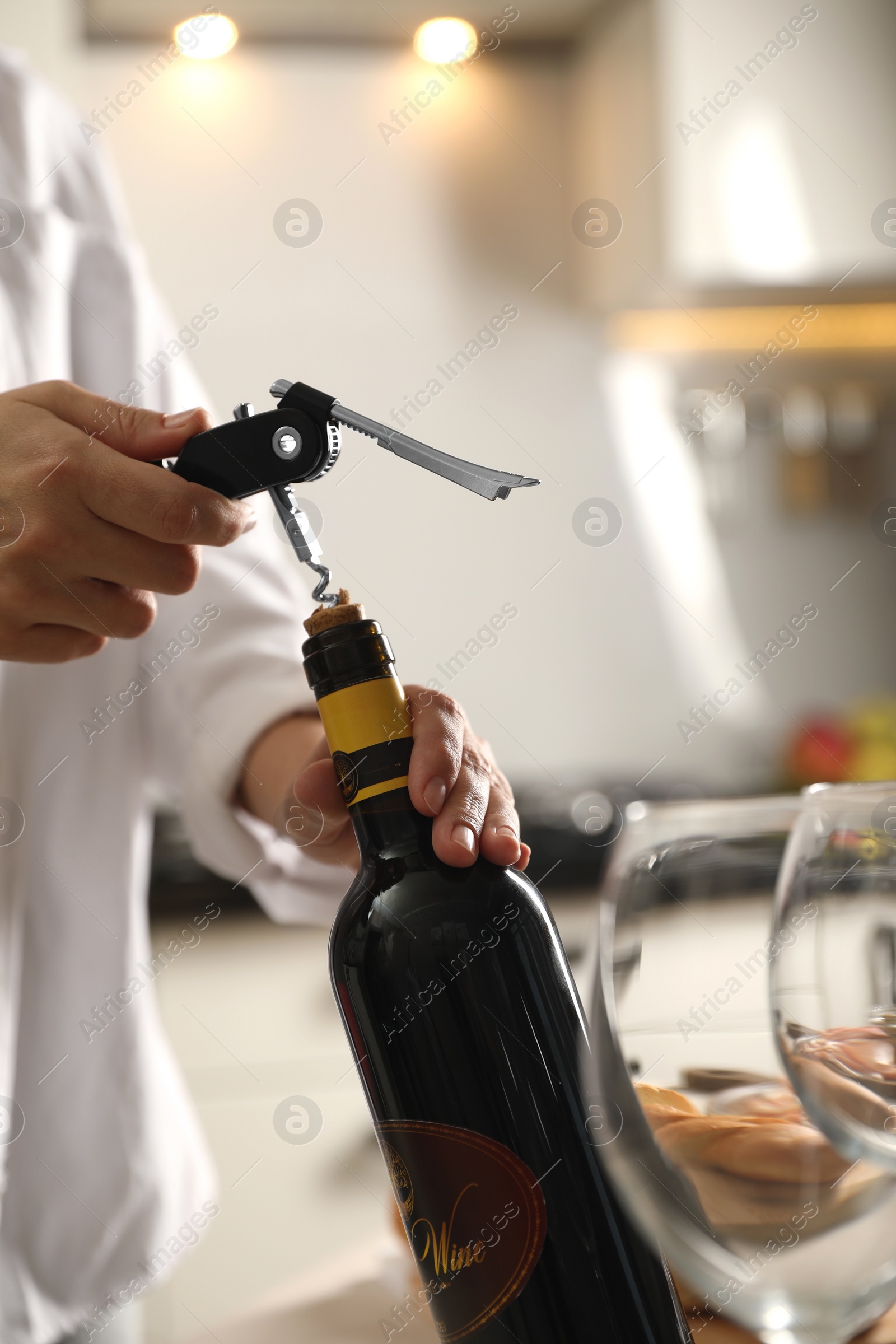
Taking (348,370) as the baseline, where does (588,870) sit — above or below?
below

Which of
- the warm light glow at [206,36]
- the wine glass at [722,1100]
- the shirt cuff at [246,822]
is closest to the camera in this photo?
the wine glass at [722,1100]

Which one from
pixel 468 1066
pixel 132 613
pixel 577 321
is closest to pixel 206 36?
pixel 577 321

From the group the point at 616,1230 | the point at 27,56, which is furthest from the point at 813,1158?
the point at 27,56

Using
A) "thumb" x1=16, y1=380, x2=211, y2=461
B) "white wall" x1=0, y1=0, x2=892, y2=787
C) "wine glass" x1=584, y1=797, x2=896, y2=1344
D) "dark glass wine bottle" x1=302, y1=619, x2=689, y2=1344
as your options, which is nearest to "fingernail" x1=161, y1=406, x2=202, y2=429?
"thumb" x1=16, y1=380, x2=211, y2=461

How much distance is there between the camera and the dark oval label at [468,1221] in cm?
32

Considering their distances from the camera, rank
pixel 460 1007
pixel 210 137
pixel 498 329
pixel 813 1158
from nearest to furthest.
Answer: pixel 813 1158
pixel 460 1007
pixel 210 137
pixel 498 329

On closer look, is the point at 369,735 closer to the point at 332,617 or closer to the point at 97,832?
the point at 332,617

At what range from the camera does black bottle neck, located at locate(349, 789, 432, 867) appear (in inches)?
15.6

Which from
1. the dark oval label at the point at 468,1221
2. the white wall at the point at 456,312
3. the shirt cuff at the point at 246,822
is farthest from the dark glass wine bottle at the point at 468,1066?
the white wall at the point at 456,312

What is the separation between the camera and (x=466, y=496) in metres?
2.17

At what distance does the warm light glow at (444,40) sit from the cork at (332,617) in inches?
83.4

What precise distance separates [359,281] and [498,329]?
314 mm

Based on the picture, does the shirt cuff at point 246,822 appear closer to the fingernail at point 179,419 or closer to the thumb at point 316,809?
the thumb at point 316,809

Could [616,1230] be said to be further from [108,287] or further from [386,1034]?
[108,287]
